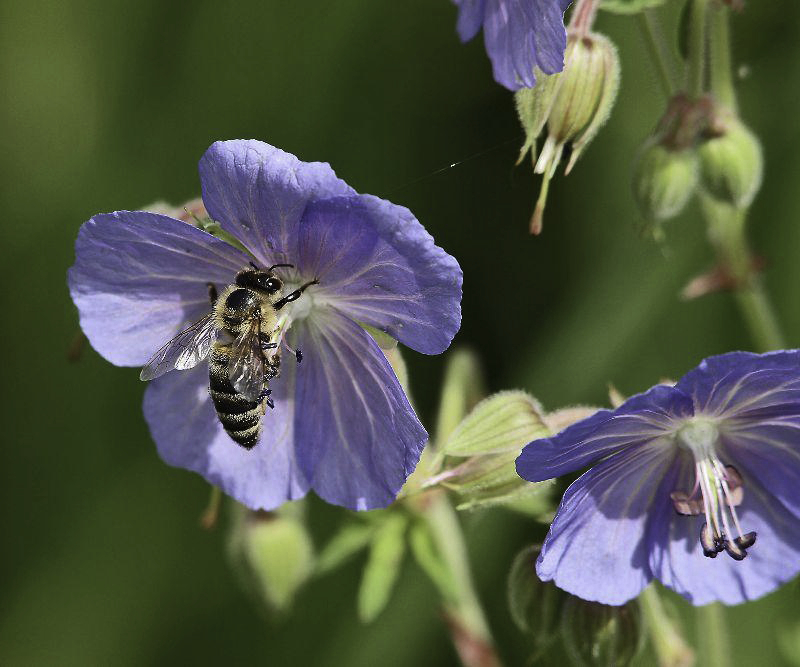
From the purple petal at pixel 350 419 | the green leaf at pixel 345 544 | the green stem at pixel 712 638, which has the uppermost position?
the purple petal at pixel 350 419

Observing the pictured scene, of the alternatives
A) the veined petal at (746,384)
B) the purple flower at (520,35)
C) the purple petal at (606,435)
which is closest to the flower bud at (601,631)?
the purple petal at (606,435)

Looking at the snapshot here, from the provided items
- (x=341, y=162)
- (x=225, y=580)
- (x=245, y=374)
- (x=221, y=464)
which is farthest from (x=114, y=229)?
(x=225, y=580)

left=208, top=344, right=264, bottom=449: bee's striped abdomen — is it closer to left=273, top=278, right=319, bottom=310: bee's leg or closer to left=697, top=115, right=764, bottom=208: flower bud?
left=273, top=278, right=319, bottom=310: bee's leg

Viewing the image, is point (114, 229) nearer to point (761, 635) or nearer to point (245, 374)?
point (245, 374)

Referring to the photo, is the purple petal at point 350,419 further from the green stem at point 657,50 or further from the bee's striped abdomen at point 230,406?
the green stem at point 657,50

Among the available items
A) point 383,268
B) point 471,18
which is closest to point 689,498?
point 383,268

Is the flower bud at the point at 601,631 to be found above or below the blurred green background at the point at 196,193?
below

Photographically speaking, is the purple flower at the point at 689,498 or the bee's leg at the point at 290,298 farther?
the bee's leg at the point at 290,298

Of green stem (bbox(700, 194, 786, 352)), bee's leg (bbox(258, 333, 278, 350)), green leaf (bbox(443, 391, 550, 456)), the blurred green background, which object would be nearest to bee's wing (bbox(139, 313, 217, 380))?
bee's leg (bbox(258, 333, 278, 350))
